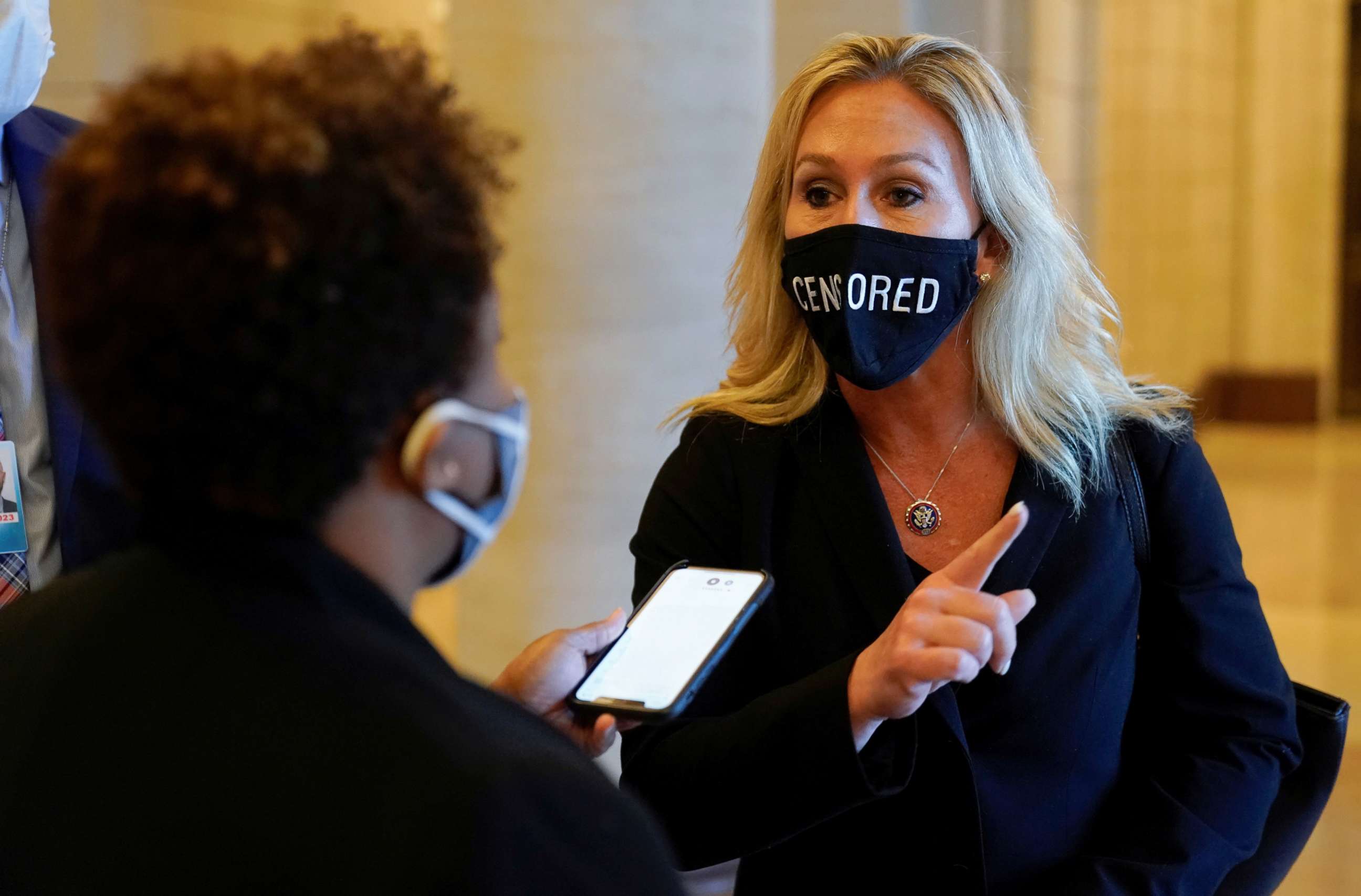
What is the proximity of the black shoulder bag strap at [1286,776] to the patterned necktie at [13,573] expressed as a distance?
178 centimetres

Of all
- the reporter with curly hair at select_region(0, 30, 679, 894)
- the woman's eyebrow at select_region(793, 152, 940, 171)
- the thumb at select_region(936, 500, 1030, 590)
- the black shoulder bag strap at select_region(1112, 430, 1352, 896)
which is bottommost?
the black shoulder bag strap at select_region(1112, 430, 1352, 896)

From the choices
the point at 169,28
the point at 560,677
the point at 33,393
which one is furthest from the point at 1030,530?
the point at 169,28

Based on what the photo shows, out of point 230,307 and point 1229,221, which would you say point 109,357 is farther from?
point 1229,221

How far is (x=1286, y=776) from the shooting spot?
6.97 feet

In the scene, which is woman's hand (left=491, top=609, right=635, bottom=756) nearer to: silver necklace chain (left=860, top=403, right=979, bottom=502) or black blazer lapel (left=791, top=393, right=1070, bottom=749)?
black blazer lapel (left=791, top=393, right=1070, bottom=749)

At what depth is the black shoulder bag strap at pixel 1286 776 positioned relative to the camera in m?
2.10

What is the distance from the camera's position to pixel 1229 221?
47.4ft

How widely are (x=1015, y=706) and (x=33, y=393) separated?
1673 millimetres

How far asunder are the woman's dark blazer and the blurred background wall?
2.37ft

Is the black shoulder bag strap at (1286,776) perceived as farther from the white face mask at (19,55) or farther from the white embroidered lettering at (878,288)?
the white face mask at (19,55)

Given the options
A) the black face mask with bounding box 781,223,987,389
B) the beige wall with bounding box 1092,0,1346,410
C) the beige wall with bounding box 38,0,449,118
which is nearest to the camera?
the black face mask with bounding box 781,223,987,389

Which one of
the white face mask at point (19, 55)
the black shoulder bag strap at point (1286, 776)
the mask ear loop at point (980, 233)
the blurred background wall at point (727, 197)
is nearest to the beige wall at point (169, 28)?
the blurred background wall at point (727, 197)

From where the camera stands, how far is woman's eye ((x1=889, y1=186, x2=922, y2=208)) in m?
2.14

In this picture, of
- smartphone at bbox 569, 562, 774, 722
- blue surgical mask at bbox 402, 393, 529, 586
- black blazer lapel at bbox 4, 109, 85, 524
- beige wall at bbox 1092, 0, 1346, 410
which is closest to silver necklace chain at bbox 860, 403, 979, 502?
smartphone at bbox 569, 562, 774, 722
